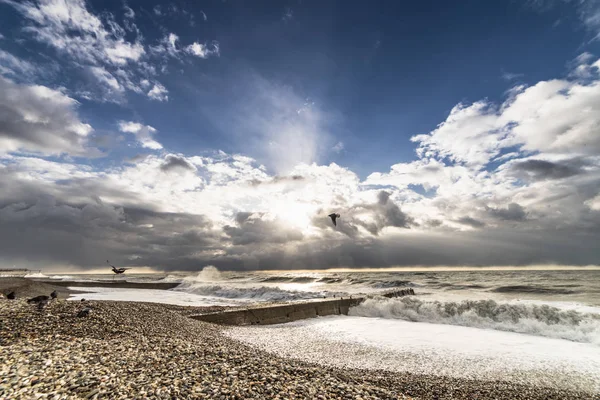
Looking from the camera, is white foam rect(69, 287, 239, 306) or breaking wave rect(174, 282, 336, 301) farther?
breaking wave rect(174, 282, 336, 301)

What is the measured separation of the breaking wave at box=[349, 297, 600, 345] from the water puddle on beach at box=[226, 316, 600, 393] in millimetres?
1159

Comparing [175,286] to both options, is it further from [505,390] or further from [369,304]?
[505,390]

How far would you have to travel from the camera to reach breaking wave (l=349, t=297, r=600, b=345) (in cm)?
1454

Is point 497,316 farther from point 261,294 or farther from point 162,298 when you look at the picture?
point 162,298

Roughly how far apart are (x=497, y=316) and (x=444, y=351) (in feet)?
27.8

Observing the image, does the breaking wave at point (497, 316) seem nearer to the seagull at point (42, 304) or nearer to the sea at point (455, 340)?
the sea at point (455, 340)

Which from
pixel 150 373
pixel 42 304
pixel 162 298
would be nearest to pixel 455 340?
pixel 150 373

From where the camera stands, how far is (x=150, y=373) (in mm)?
5688

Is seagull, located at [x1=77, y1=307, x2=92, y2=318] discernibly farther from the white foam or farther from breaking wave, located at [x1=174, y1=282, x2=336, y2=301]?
breaking wave, located at [x1=174, y1=282, x2=336, y2=301]

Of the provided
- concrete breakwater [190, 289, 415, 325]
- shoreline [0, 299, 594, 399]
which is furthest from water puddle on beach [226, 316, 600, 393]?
concrete breakwater [190, 289, 415, 325]

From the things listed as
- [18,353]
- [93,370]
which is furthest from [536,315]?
[18,353]

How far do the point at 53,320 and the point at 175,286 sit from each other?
45.9 m

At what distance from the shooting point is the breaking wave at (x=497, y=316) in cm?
1454

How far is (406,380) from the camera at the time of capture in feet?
25.7
